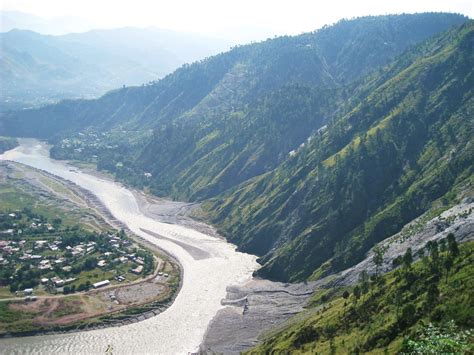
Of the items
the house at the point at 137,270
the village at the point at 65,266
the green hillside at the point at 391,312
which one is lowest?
the village at the point at 65,266

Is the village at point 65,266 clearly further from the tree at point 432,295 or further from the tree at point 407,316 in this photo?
the tree at point 432,295

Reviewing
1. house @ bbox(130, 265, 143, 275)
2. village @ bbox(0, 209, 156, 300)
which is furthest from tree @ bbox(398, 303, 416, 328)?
house @ bbox(130, 265, 143, 275)

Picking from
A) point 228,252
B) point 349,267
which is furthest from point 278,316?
point 228,252

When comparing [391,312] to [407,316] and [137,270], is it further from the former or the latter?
[137,270]

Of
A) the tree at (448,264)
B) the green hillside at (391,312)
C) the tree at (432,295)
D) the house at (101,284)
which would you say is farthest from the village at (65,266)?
the tree at (432,295)

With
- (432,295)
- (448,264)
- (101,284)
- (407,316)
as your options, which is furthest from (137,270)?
(432,295)

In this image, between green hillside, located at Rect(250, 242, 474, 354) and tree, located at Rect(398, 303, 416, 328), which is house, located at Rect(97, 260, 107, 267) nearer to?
green hillside, located at Rect(250, 242, 474, 354)
